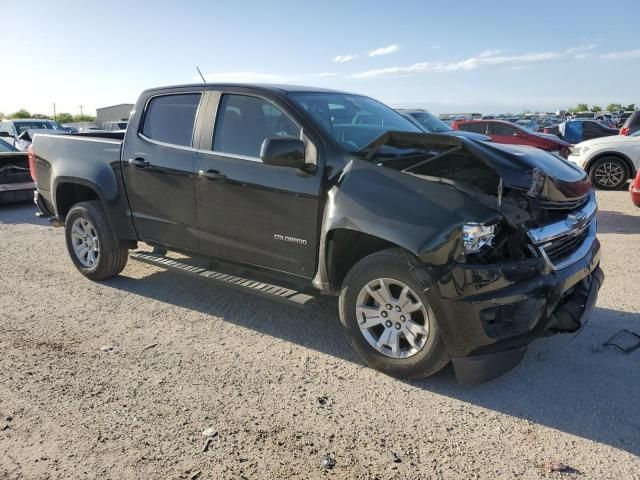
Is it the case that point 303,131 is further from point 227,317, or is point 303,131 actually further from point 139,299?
point 139,299

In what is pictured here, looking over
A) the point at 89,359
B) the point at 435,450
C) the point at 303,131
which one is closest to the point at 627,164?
the point at 303,131

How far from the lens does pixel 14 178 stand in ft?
33.5

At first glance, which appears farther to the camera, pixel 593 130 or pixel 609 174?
pixel 593 130

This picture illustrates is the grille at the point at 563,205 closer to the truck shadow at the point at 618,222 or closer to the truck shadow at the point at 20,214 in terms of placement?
the truck shadow at the point at 618,222

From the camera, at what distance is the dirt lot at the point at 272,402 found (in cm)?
278

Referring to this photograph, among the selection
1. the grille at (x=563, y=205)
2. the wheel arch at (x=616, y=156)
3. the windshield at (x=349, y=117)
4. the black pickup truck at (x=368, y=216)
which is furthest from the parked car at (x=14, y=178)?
the wheel arch at (x=616, y=156)

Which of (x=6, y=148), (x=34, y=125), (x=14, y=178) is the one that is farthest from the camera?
(x=34, y=125)

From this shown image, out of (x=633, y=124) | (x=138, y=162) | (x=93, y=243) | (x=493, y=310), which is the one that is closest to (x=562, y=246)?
(x=493, y=310)

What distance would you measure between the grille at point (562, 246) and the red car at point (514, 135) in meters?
12.0

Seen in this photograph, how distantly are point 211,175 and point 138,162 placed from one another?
1.00 m

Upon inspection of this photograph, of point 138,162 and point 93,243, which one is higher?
point 138,162

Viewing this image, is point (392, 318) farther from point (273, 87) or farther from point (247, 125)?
point (273, 87)

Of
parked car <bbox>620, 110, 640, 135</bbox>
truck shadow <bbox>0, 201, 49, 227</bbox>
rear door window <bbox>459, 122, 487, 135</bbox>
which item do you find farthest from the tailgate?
parked car <bbox>620, 110, 640, 135</bbox>

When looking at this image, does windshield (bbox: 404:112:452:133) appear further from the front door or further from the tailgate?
the tailgate
